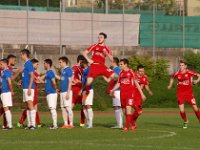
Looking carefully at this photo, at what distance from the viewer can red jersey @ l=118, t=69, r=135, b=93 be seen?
22.6m

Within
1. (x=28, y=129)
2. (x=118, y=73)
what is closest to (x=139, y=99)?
(x=118, y=73)

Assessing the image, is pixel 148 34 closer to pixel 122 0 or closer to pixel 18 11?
pixel 122 0

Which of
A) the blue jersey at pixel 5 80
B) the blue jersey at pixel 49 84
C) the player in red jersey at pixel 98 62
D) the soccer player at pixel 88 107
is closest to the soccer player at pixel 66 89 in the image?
the blue jersey at pixel 49 84

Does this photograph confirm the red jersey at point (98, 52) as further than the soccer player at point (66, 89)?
No

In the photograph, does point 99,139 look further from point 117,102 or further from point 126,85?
point 117,102

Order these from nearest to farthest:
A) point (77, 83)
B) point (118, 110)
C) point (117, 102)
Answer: point (118, 110) → point (117, 102) → point (77, 83)

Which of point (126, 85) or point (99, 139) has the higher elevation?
point (126, 85)

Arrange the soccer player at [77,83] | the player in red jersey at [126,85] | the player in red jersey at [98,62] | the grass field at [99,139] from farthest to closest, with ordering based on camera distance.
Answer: the soccer player at [77,83] → the player in red jersey at [98,62] → the player in red jersey at [126,85] → the grass field at [99,139]

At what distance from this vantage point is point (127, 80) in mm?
22594

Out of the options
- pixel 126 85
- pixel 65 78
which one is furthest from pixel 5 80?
pixel 126 85

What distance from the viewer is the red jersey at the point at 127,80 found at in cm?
2258

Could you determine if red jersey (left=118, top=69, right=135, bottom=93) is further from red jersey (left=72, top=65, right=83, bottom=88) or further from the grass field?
red jersey (left=72, top=65, right=83, bottom=88)

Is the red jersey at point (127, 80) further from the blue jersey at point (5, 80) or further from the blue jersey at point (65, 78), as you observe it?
the blue jersey at point (5, 80)

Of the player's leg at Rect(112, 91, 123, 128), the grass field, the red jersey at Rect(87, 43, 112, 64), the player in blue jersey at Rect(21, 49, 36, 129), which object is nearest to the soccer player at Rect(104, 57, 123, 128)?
the player's leg at Rect(112, 91, 123, 128)
